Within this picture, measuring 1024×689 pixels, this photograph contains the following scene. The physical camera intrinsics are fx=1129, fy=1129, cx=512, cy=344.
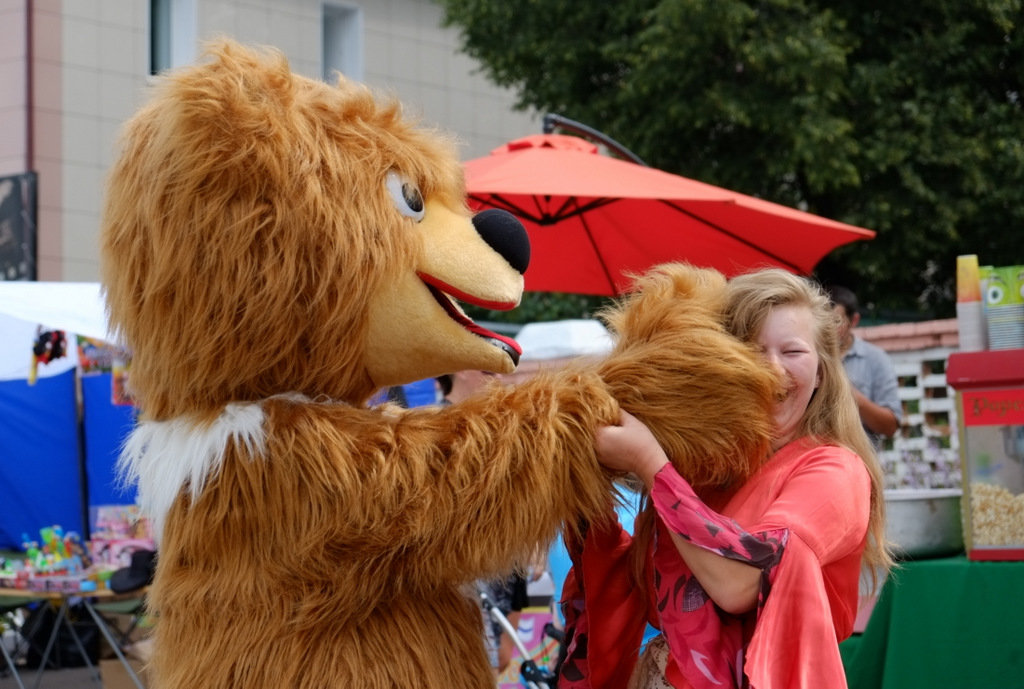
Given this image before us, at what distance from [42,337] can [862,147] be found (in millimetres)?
6827

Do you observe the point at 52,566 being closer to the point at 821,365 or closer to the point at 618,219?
the point at 618,219

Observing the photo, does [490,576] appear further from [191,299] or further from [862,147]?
[862,147]

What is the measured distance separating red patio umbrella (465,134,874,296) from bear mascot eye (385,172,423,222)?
96.4 inches

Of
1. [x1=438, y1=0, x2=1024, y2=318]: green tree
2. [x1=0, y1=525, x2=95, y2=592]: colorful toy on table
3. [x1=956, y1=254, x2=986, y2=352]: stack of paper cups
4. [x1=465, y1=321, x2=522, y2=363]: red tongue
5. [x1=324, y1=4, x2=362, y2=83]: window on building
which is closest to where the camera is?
[x1=465, y1=321, x2=522, y2=363]: red tongue

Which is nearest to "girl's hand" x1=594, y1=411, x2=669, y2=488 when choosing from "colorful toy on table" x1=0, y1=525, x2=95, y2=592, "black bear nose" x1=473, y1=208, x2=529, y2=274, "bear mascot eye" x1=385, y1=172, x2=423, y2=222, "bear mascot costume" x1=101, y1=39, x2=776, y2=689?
"bear mascot costume" x1=101, y1=39, x2=776, y2=689

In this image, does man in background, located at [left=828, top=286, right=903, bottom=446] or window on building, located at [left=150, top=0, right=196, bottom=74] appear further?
window on building, located at [left=150, top=0, right=196, bottom=74]

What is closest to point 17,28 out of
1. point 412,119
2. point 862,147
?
point 862,147

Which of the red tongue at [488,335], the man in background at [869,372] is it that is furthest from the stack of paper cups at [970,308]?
the red tongue at [488,335]

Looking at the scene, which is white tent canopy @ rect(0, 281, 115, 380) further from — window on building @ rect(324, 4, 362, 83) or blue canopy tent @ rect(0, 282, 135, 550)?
window on building @ rect(324, 4, 362, 83)

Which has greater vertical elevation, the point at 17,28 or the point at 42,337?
the point at 17,28

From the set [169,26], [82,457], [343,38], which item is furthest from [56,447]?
[343,38]

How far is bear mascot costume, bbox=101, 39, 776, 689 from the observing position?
6.25 ft

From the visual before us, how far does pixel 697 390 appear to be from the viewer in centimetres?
194

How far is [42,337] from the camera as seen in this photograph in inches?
274
